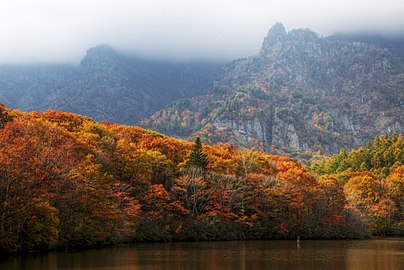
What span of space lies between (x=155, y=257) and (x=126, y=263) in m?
8.14

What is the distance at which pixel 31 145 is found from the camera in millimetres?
59219

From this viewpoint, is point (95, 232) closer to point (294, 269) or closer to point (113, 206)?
point (113, 206)

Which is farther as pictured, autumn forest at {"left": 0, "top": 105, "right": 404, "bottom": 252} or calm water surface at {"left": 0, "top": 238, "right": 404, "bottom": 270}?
autumn forest at {"left": 0, "top": 105, "right": 404, "bottom": 252}

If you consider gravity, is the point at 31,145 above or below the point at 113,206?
above

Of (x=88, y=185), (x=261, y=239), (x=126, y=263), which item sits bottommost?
(x=261, y=239)

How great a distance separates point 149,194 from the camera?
283 feet

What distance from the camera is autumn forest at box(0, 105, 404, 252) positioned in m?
56.8

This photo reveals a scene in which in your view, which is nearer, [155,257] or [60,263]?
[60,263]

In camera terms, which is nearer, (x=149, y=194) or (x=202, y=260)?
(x=202, y=260)

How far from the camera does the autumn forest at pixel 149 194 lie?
2238 inches

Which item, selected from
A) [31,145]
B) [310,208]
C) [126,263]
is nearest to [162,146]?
[310,208]

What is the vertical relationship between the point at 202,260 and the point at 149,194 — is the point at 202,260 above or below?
below

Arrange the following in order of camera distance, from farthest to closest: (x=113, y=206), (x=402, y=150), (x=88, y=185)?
(x=402, y=150) < (x=113, y=206) < (x=88, y=185)

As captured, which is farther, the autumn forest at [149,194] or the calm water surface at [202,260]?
the autumn forest at [149,194]
